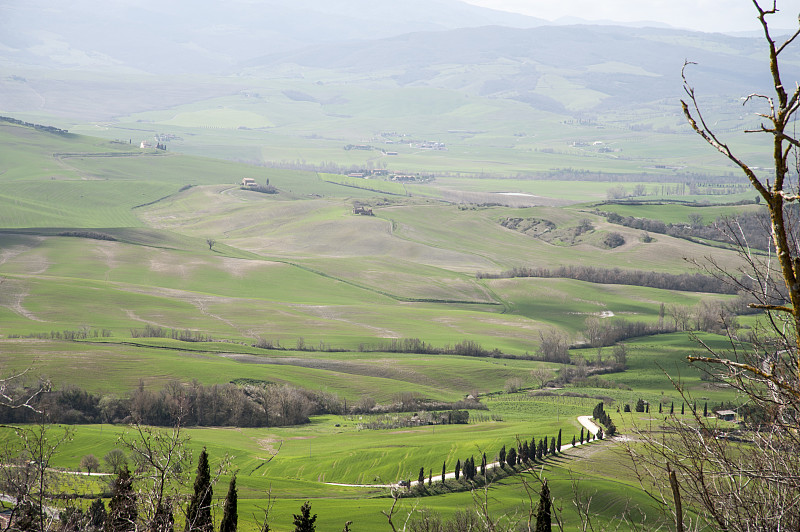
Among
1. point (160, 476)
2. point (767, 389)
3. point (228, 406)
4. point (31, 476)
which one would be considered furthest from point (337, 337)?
point (767, 389)

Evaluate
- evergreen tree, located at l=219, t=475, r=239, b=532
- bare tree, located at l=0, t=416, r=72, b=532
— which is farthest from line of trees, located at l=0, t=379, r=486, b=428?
bare tree, located at l=0, t=416, r=72, b=532

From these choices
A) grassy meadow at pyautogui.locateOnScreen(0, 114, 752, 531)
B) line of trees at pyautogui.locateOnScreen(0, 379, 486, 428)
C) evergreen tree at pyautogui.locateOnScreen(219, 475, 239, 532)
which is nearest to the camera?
evergreen tree at pyautogui.locateOnScreen(219, 475, 239, 532)

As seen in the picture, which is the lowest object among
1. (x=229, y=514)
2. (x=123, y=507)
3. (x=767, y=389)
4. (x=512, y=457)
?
(x=512, y=457)

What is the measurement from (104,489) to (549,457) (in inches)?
1554

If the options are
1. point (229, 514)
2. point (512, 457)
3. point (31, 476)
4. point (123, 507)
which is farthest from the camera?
point (512, 457)

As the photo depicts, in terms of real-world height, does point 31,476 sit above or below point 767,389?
below

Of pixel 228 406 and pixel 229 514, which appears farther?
pixel 228 406

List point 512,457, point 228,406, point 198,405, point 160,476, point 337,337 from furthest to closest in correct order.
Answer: point 337,337
point 228,406
point 198,405
point 512,457
point 160,476

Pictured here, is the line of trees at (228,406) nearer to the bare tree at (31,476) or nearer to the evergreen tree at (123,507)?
the evergreen tree at (123,507)

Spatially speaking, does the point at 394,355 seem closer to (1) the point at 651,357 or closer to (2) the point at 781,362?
(1) the point at 651,357

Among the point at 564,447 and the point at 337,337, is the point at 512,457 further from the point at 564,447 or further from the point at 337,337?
the point at 337,337

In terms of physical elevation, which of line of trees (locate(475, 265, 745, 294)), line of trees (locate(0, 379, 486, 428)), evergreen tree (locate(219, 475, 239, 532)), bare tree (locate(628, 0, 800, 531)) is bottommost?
line of trees (locate(0, 379, 486, 428))

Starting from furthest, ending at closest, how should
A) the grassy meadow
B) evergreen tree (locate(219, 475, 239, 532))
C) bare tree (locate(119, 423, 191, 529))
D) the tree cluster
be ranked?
the tree cluster < the grassy meadow < evergreen tree (locate(219, 475, 239, 532)) < bare tree (locate(119, 423, 191, 529))

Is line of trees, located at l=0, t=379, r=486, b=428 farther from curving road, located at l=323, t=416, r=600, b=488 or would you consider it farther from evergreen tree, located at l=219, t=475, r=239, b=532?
evergreen tree, located at l=219, t=475, r=239, b=532
